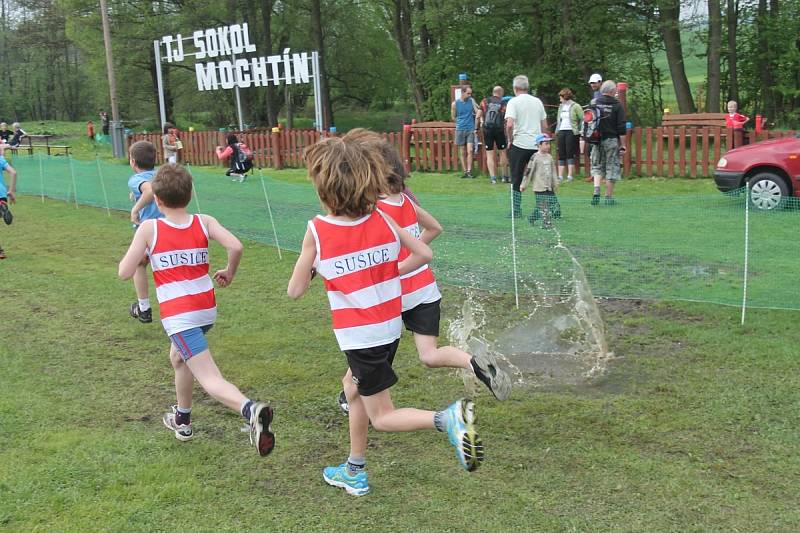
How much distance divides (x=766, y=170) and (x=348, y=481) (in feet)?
32.4

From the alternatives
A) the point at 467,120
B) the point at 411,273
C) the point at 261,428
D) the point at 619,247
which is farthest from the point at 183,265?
the point at 467,120

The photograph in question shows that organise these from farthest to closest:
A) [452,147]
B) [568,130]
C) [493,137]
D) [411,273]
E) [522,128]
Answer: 1. [452,147]
2. [493,137]
3. [568,130]
4. [522,128]
5. [411,273]

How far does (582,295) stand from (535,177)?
4.36 m

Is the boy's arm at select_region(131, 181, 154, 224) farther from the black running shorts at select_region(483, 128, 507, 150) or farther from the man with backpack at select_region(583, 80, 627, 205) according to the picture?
the black running shorts at select_region(483, 128, 507, 150)

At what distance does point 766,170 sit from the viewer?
12125 millimetres

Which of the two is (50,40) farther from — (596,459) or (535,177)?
(596,459)

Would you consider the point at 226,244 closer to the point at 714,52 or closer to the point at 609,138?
the point at 609,138

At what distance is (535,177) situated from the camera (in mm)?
11148

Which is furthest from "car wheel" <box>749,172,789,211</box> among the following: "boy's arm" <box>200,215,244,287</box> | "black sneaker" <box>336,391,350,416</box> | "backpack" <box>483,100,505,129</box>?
"boy's arm" <box>200,215,244,287</box>

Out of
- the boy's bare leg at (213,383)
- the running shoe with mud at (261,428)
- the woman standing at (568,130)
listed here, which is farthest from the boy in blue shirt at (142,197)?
the woman standing at (568,130)

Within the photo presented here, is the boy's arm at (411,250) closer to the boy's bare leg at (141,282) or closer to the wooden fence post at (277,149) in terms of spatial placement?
the boy's bare leg at (141,282)

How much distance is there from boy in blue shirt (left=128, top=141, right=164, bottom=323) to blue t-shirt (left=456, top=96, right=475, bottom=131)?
418 inches

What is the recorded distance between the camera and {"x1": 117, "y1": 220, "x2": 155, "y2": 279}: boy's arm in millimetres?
4523

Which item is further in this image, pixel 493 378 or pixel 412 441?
pixel 412 441
